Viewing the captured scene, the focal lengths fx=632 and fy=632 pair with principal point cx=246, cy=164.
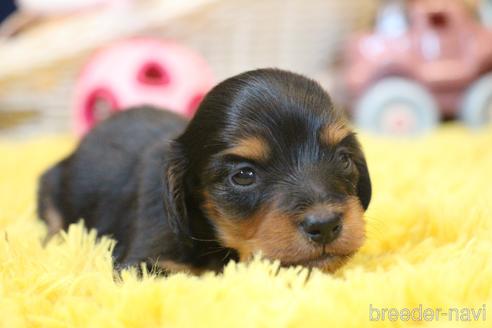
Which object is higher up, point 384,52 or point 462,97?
point 384,52

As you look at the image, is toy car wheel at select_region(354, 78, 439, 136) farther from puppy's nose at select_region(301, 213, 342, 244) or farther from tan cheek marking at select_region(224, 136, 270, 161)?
puppy's nose at select_region(301, 213, 342, 244)

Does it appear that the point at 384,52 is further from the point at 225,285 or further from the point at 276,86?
the point at 225,285

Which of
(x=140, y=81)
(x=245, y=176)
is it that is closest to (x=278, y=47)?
(x=140, y=81)

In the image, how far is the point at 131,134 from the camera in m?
2.77

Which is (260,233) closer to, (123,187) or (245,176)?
(245,176)

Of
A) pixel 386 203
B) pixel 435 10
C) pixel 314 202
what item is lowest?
pixel 386 203

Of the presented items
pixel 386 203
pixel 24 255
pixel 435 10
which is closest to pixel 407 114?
Result: pixel 435 10

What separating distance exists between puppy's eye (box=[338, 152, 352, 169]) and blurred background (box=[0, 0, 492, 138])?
2.69 m

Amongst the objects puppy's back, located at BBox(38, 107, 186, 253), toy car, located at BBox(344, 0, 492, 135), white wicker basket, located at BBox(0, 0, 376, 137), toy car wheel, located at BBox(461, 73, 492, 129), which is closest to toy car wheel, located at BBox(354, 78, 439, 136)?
toy car, located at BBox(344, 0, 492, 135)

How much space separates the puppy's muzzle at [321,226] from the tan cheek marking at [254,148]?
28 cm

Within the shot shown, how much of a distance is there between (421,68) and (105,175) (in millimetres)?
3399

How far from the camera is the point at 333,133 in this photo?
1.90 m

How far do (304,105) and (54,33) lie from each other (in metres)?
3.48

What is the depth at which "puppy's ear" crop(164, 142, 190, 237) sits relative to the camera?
1.95 metres
